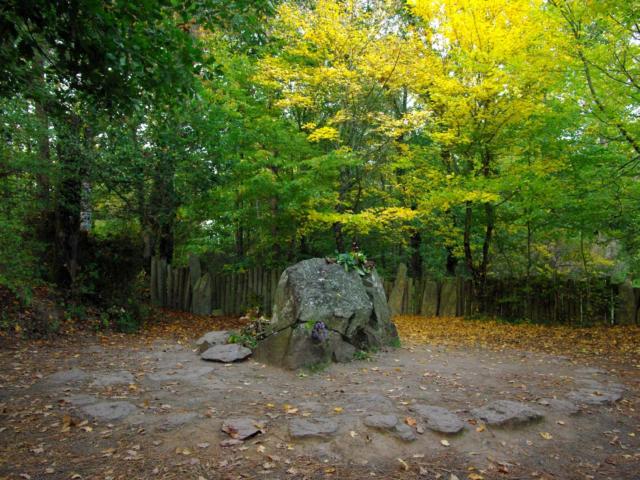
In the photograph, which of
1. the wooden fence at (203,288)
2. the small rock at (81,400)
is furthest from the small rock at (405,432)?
→ the wooden fence at (203,288)

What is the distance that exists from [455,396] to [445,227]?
7.66 meters

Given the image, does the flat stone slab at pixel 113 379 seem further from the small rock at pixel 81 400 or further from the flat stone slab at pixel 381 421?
the flat stone slab at pixel 381 421

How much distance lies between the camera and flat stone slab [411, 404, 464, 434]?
3.69 meters

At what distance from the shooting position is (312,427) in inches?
143

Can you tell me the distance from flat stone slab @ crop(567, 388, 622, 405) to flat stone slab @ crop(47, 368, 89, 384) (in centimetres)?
518

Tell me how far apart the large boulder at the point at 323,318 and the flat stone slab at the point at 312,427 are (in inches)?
69.5

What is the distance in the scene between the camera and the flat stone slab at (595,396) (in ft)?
14.8

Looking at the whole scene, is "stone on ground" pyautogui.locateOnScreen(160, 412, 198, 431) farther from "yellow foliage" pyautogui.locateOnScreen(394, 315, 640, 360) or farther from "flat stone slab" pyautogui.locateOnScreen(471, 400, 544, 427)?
"yellow foliage" pyautogui.locateOnScreen(394, 315, 640, 360)

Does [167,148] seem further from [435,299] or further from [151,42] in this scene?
[435,299]

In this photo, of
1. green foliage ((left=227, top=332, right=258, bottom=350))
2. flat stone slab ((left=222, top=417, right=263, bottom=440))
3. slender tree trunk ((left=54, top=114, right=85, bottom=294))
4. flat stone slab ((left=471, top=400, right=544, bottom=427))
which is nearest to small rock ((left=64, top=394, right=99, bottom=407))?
flat stone slab ((left=222, top=417, right=263, bottom=440))

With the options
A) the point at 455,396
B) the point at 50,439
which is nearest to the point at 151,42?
the point at 50,439

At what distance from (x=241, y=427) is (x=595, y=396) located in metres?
3.59

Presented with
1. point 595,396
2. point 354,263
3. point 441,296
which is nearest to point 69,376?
point 354,263

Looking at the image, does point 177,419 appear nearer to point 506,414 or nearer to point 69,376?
point 69,376
